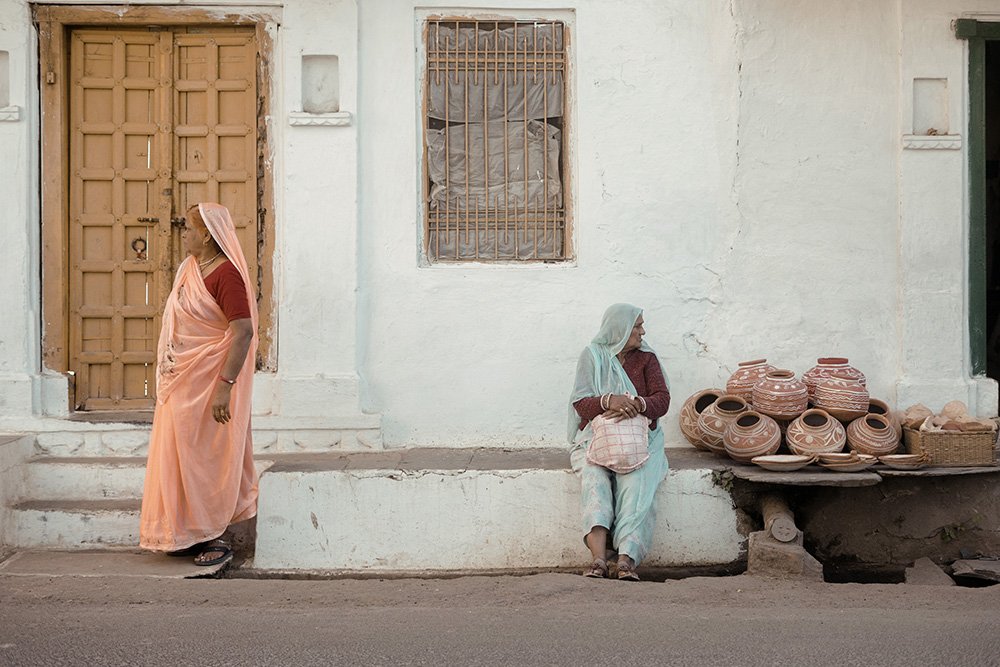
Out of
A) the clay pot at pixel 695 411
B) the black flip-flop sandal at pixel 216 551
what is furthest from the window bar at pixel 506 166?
the black flip-flop sandal at pixel 216 551

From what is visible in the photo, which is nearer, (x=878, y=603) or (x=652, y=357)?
(x=878, y=603)

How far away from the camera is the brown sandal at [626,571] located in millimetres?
4523

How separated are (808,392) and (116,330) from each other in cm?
437

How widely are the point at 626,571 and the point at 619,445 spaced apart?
622mm

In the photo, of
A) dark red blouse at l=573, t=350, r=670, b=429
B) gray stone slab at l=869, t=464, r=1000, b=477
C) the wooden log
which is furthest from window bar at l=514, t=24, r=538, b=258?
gray stone slab at l=869, t=464, r=1000, b=477

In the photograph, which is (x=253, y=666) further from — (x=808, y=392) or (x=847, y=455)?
(x=808, y=392)

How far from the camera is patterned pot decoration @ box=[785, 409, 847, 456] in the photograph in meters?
5.15

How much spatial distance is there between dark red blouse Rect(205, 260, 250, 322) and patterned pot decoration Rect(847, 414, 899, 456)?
342cm

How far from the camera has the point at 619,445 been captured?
15.4 ft

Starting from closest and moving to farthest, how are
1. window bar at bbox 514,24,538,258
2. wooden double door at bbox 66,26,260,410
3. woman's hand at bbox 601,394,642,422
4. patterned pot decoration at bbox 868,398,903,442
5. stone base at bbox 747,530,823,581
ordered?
stone base at bbox 747,530,823,581
woman's hand at bbox 601,394,642,422
patterned pot decoration at bbox 868,398,903,442
wooden double door at bbox 66,26,260,410
window bar at bbox 514,24,538,258

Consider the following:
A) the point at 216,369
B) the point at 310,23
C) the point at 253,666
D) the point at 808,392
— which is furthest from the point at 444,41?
the point at 253,666

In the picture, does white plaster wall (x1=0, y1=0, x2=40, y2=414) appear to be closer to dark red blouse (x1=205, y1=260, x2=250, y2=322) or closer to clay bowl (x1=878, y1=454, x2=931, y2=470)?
dark red blouse (x1=205, y1=260, x2=250, y2=322)

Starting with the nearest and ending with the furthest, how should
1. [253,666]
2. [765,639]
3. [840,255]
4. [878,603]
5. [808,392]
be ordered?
[253,666] < [765,639] < [878,603] < [808,392] < [840,255]

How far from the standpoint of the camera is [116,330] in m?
5.93
